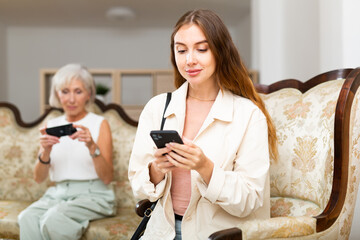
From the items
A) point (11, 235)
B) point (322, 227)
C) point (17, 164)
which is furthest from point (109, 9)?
point (322, 227)

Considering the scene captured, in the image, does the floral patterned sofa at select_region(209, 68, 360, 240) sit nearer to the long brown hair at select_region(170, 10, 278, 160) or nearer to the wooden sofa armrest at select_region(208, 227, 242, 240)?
the wooden sofa armrest at select_region(208, 227, 242, 240)

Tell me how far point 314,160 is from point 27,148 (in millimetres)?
1976

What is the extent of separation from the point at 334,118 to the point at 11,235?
1.79 metres

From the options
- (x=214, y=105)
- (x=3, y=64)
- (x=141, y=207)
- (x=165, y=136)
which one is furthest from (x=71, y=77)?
(x=3, y=64)

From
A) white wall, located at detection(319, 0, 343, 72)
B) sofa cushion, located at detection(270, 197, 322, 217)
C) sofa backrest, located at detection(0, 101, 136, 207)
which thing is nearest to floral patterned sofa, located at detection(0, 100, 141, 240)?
sofa backrest, located at detection(0, 101, 136, 207)

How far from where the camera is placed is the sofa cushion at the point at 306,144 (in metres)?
1.53

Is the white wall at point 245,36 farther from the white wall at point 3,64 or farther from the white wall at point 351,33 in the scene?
the white wall at point 351,33

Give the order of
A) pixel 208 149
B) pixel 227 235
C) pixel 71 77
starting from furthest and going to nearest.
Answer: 1. pixel 71 77
2. pixel 208 149
3. pixel 227 235

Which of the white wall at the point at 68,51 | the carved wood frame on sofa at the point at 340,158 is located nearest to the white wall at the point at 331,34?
the carved wood frame on sofa at the point at 340,158

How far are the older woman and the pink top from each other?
886mm

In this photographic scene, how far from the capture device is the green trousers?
2.08 metres

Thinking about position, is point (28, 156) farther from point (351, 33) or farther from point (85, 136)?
point (351, 33)

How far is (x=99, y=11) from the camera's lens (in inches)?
267

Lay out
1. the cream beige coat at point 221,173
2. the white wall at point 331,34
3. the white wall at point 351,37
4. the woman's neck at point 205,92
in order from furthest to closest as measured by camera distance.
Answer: the white wall at point 331,34 → the white wall at point 351,37 → the woman's neck at point 205,92 → the cream beige coat at point 221,173
